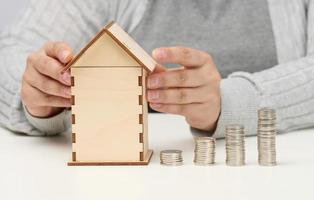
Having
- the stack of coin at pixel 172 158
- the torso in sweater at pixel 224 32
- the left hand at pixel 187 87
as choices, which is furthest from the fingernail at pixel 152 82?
the torso in sweater at pixel 224 32

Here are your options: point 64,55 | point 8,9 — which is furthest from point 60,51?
point 8,9

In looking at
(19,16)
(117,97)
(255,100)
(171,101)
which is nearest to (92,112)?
(117,97)

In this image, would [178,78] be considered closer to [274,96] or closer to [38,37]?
[274,96]

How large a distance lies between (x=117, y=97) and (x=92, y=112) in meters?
0.05

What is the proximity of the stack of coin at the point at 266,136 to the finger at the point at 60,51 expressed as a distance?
1.04ft

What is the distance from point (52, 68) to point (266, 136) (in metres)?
0.37

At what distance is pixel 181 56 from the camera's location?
108 centimetres

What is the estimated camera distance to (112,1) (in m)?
1.73

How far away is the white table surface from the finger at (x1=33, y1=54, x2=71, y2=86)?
130 millimetres

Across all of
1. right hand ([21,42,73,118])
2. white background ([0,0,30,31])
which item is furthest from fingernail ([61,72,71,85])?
white background ([0,0,30,31])

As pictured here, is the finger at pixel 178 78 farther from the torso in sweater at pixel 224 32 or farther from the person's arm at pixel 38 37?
the torso in sweater at pixel 224 32

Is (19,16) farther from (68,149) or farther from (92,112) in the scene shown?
(92,112)

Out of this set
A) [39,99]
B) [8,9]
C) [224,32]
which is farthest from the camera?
[8,9]

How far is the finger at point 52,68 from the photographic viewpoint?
43.0 inches
